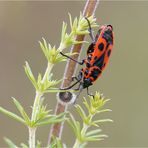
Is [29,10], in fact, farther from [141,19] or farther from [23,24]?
[141,19]

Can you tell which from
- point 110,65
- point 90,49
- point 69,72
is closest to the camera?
point 69,72

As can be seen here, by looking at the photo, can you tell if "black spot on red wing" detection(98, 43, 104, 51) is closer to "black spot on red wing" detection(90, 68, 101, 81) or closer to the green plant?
"black spot on red wing" detection(90, 68, 101, 81)

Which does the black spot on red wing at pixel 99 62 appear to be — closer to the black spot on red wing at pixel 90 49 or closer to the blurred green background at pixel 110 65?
the black spot on red wing at pixel 90 49

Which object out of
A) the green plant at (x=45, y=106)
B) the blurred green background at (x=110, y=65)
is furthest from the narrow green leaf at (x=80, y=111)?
the blurred green background at (x=110, y=65)

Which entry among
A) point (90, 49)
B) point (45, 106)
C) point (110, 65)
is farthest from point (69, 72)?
point (110, 65)

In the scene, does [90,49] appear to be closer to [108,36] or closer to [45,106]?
[108,36]

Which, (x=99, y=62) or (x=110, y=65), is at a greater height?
(x=110, y=65)

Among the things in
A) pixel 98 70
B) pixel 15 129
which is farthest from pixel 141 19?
pixel 98 70

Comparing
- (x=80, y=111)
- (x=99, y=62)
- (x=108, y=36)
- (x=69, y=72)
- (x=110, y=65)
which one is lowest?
(x=80, y=111)

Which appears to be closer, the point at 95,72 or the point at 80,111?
the point at 80,111

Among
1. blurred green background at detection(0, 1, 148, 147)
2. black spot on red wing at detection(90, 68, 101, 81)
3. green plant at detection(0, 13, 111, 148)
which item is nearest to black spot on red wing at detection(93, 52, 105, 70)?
black spot on red wing at detection(90, 68, 101, 81)
